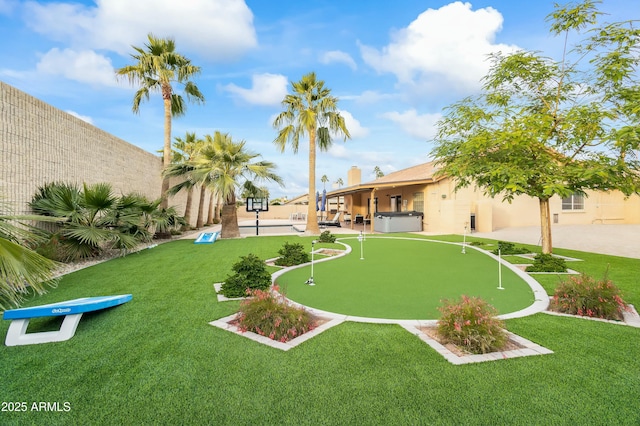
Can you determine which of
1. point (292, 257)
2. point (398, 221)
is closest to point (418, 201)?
point (398, 221)

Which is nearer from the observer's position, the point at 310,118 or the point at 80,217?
the point at 80,217

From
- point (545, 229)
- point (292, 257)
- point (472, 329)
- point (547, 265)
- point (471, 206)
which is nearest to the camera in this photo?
point (472, 329)

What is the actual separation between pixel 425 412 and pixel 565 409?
43.4 inches

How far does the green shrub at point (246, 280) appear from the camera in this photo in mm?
5383

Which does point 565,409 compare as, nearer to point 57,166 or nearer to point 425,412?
point 425,412

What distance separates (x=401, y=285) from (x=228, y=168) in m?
10.8

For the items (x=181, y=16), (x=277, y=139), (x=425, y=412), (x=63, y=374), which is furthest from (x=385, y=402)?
(x=277, y=139)

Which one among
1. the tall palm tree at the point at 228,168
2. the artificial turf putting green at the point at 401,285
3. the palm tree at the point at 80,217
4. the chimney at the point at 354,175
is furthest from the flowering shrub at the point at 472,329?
the chimney at the point at 354,175

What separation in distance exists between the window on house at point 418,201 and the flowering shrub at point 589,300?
49.7 ft

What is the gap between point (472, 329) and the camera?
332 centimetres

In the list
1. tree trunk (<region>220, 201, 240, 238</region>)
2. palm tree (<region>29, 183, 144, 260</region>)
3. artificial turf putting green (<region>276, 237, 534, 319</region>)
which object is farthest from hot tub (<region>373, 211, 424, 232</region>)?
palm tree (<region>29, 183, 144, 260</region>)

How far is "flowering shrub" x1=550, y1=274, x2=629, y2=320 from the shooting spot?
4281 millimetres

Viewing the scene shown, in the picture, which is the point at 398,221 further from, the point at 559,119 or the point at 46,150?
the point at 46,150

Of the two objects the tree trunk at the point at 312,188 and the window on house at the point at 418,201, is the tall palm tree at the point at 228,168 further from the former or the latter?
the window on house at the point at 418,201
